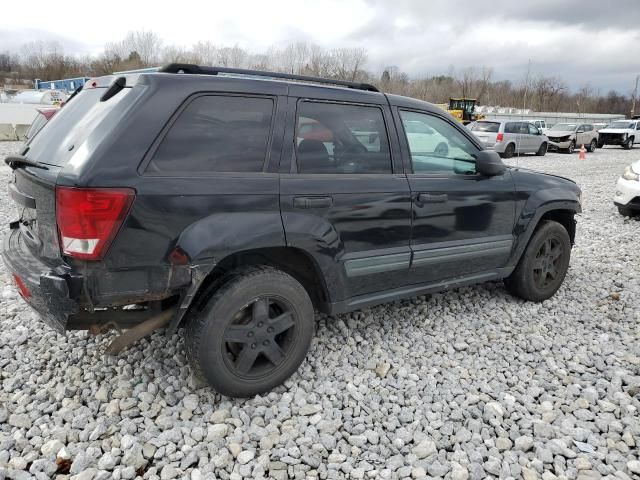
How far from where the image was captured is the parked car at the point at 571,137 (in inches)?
945

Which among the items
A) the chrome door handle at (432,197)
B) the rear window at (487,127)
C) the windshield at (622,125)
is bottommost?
the chrome door handle at (432,197)

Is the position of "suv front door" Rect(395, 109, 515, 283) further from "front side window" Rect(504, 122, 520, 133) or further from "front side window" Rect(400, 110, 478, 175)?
"front side window" Rect(504, 122, 520, 133)

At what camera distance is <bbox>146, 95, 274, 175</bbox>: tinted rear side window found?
252 cm

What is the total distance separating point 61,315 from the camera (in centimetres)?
241

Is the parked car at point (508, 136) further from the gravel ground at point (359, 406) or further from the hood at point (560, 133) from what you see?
the gravel ground at point (359, 406)

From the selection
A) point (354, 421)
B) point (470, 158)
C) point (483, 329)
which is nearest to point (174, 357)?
point (354, 421)

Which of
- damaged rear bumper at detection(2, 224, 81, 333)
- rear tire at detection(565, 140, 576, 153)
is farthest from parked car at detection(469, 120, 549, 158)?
damaged rear bumper at detection(2, 224, 81, 333)

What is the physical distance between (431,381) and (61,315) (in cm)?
226

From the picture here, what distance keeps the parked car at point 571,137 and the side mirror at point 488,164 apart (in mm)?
22482

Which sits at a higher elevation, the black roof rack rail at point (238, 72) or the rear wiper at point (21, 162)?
the black roof rack rail at point (238, 72)

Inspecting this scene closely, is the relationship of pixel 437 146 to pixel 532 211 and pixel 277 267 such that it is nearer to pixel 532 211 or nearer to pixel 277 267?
pixel 532 211

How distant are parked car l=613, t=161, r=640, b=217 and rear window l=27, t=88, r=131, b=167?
8275 mm

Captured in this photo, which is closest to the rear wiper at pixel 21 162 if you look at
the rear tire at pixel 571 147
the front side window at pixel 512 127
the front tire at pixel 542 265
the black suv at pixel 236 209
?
the black suv at pixel 236 209

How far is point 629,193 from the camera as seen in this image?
7980 mm
